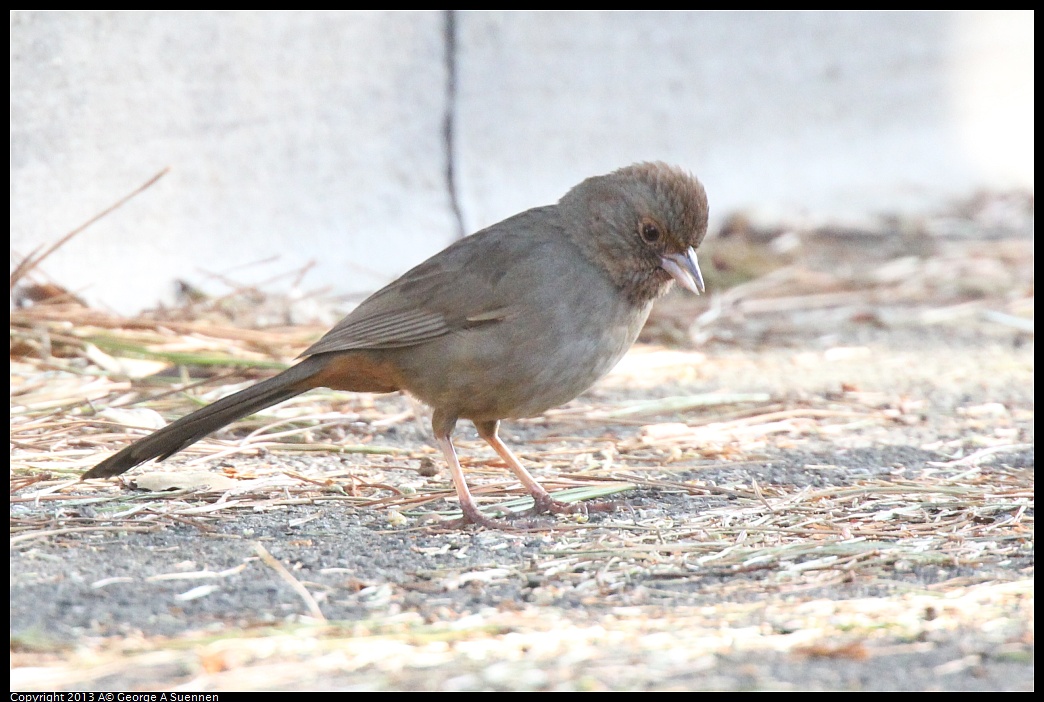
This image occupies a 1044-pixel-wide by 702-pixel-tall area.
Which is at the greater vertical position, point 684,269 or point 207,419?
point 684,269

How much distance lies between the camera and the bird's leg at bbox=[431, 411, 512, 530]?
3670mm

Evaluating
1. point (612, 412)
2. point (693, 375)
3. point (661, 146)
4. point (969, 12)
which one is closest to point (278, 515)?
point (612, 412)

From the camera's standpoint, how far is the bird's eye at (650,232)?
13.0ft

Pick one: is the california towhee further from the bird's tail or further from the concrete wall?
the concrete wall

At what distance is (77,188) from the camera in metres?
5.67

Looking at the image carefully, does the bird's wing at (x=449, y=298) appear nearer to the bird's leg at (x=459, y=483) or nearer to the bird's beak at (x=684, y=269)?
the bird's leg at (x=459, y=483)

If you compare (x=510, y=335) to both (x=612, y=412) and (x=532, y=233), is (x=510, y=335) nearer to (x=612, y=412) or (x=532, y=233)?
(x=532, y=233)

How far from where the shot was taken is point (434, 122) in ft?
22.7

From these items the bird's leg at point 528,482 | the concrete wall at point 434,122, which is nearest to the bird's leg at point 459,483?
the bird's leg at point 528,482

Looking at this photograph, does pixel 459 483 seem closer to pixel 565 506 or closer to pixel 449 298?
pixel 565 506

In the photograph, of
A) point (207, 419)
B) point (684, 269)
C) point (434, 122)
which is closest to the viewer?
point (207, 419)

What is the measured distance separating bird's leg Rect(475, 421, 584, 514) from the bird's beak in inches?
30.3

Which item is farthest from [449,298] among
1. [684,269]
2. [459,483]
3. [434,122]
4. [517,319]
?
[434,122]

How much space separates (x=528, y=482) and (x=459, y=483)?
0.27 metres
